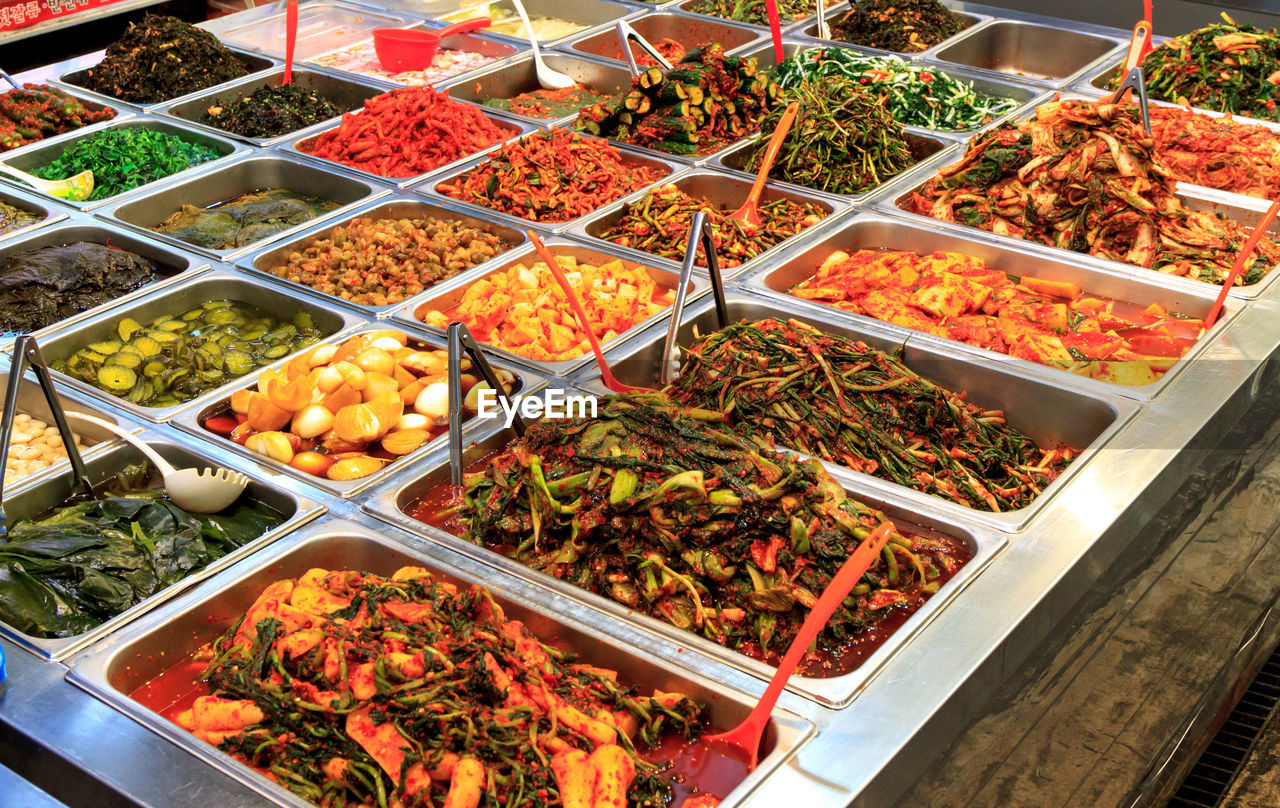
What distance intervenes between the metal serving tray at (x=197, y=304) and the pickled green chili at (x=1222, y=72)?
11.1 ft

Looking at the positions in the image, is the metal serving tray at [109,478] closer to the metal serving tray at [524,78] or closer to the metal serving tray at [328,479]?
the metal serving tray at [328,479]

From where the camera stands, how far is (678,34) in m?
5.41

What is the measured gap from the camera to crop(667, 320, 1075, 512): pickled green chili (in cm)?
240

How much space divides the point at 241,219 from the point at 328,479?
1.67 meters

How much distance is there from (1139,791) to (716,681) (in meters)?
1.63

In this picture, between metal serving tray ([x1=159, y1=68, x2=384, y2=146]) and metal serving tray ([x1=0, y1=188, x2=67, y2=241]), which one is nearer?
metal serving tray ([x1=0, y1=188, x2=67, y2=241])

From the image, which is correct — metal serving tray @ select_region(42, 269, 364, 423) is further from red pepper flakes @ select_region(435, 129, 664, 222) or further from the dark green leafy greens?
red pepper flakes @ select_region(435, 129, 664, 222)

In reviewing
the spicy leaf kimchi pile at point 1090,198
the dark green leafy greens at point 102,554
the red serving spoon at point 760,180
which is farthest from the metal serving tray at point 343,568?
the spicy leaf kimchi pile at point 1090,198

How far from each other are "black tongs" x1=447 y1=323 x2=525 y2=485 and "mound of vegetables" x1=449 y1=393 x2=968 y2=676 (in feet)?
0.56

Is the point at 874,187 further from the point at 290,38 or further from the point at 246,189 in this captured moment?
the point at 290,38

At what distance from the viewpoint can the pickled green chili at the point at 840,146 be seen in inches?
149

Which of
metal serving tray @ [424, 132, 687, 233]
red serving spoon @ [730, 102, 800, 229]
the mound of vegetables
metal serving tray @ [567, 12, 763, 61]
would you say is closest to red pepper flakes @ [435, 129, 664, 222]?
metal serving tray @ [424, 132, 687, 233]

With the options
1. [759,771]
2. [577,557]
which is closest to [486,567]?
[577,557]

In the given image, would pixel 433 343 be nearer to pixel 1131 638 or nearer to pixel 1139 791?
pixel 1131 638
